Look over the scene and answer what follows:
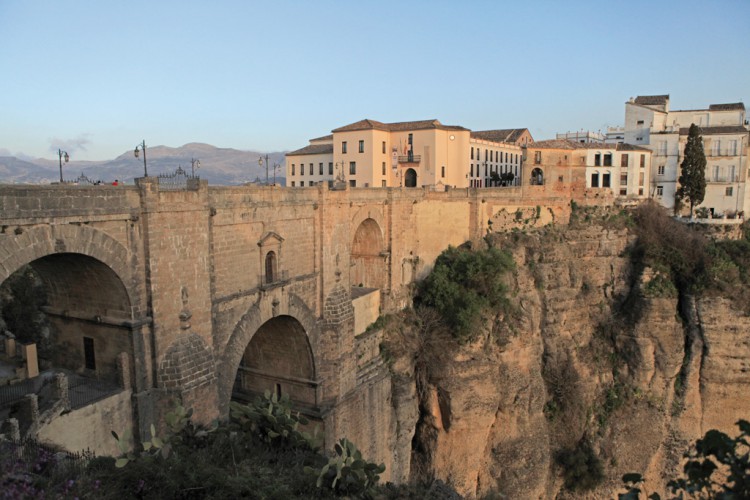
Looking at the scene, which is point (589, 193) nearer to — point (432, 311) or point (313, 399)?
point (432, 311)

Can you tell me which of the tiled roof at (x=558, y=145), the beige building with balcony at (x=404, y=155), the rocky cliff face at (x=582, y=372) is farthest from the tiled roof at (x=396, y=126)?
the rocky cliff face at (x=582, y=372)

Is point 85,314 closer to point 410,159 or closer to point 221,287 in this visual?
point 221,287

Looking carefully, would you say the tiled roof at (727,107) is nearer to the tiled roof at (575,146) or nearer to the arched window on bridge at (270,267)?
the tiled roof at (575,146)

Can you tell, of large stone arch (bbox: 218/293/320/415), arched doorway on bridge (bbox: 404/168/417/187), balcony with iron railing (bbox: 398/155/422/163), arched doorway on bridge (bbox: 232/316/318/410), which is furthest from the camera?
arched doorway on bridge (bbox: 404/168/417/187)

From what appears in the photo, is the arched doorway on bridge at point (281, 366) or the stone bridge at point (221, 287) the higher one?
the stone bridge at point (221, 287)

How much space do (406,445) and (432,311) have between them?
5685 millimetres

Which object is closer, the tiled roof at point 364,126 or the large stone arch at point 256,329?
the large stone arch at point 256,329

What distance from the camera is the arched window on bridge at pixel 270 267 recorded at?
17.0 meters

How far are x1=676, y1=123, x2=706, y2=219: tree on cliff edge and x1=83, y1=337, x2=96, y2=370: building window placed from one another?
34.8 metres

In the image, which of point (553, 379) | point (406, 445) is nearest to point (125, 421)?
point (406, 445)

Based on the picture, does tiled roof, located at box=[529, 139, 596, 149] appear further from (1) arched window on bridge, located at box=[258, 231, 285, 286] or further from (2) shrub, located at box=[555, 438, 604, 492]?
(1) arched window on bridge, located at box=[258, 231, 285, 286]

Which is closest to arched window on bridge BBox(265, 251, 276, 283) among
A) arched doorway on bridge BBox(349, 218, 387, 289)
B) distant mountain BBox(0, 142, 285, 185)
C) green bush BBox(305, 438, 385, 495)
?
arched doorway on bridge BBox(349, 218, 387, 289)

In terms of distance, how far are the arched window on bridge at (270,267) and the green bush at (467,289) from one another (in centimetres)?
936

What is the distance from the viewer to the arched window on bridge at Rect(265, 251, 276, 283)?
16984 millimetres
